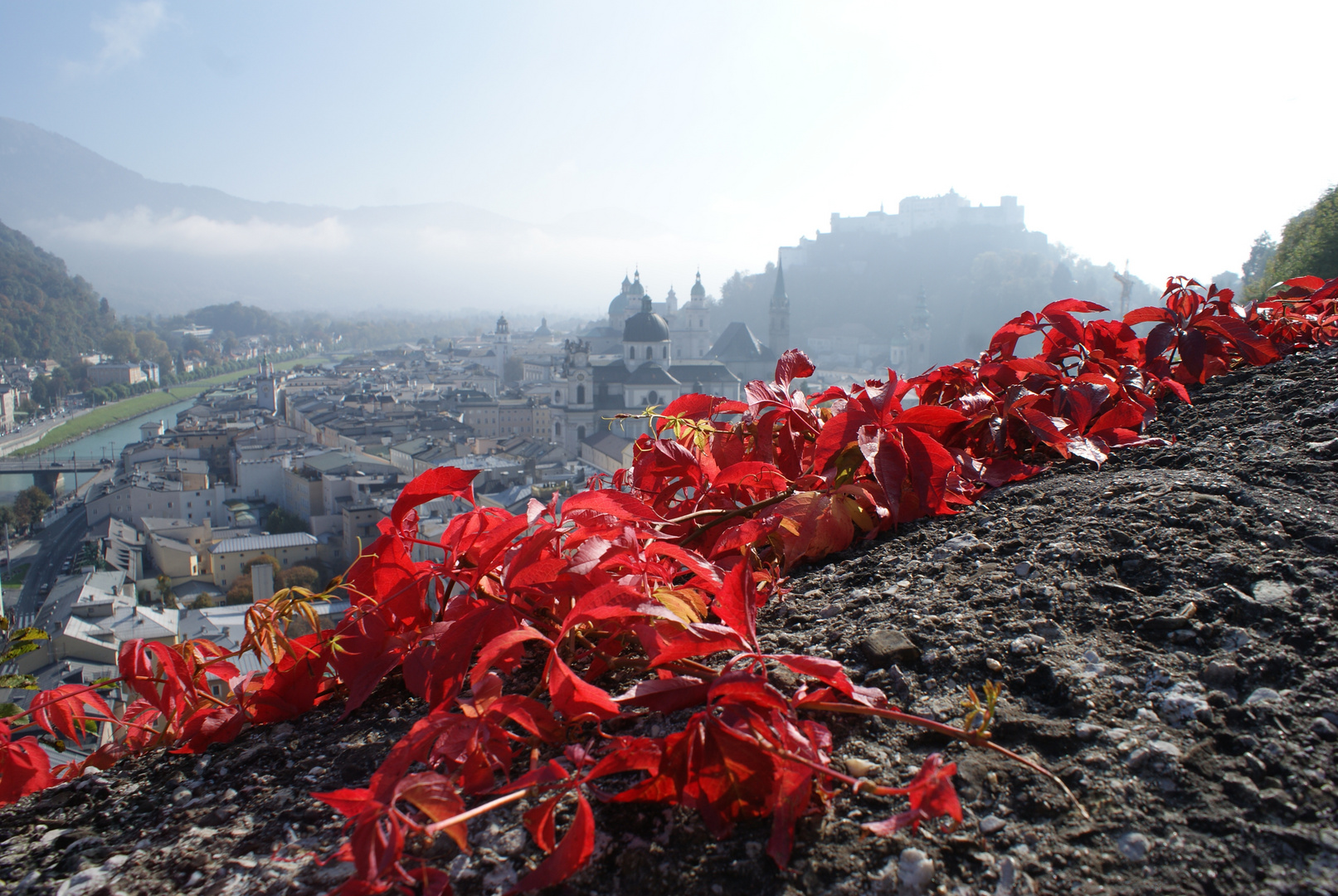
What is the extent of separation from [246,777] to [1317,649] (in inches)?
28.4

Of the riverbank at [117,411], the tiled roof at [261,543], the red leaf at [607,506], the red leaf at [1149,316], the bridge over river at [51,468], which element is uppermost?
the red leaf at [1149,316]

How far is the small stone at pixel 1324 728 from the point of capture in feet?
1.34

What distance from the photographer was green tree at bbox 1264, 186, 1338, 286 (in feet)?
21.7

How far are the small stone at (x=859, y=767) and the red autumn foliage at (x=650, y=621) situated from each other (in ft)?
0.04

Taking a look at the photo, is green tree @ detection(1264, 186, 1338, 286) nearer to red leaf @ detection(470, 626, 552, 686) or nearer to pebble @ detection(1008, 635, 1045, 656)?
pebble @ detection(1008, 635, 1045, 656)

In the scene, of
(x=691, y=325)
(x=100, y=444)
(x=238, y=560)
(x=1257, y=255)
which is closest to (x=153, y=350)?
(x=100, y=444)

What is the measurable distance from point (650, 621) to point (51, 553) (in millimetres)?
29352

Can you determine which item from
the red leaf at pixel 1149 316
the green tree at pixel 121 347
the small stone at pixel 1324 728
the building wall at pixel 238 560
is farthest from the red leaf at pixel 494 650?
the green tree at pixel 121 347

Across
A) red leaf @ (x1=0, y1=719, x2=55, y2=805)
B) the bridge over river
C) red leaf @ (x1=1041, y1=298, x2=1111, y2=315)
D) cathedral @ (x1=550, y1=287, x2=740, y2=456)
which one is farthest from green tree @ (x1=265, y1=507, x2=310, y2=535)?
red leaf @ (x1=1041, y1=298, x2=1111, y2=315)

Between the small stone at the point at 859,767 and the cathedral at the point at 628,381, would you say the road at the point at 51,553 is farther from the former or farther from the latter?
the small stone at the point at 859,767

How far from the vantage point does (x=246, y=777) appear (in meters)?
0.54

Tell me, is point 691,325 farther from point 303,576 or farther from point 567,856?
point 567,856

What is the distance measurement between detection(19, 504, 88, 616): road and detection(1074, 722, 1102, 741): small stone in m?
20.4

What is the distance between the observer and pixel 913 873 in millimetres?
382
